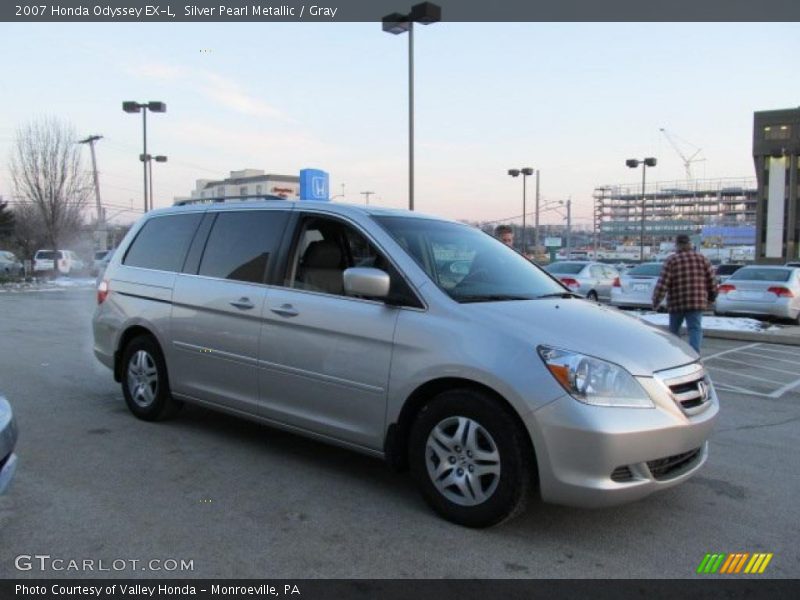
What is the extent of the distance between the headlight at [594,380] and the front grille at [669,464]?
1.07 feet

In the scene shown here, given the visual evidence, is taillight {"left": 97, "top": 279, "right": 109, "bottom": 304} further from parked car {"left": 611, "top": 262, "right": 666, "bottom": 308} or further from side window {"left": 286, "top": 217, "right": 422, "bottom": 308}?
parked car {"left": 611, "top": 262, "right": 666, "bottom": 308}

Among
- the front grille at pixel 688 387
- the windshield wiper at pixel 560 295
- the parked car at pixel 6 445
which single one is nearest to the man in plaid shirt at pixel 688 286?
the windshield wiper at pixel 560 295

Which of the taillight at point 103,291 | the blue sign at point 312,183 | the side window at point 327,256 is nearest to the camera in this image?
the side window at point 327,256

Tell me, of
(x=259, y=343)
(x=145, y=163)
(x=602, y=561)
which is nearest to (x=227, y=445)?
(x=259, y=343)

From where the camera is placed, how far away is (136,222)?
20.8 ft

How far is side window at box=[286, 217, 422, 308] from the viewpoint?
4438 mm

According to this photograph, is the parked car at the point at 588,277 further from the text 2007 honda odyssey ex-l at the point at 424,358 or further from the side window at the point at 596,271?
the text 2007 honda odyssey ex-l at the point at 424,358

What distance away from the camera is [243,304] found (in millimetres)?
4789

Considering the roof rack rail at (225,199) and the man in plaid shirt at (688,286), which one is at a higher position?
the roof rack rail at (225,199)

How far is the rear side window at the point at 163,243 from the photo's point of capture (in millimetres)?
5594

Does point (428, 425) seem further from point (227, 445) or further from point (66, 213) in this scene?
point (66, 213)

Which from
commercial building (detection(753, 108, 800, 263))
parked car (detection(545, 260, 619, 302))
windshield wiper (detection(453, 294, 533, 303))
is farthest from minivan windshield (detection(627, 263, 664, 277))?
commercial building (detection(753, 108, 800, 263))

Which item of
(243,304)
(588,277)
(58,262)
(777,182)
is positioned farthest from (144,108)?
(777,182)

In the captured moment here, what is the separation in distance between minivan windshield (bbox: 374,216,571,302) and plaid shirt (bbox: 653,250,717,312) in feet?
15.3
